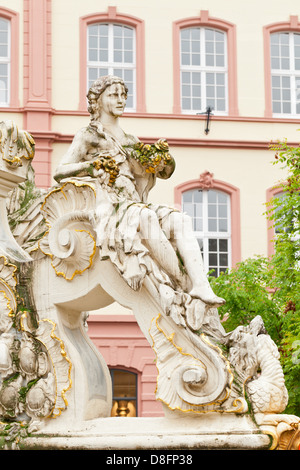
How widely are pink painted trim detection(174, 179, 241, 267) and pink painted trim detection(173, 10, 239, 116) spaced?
190 cm

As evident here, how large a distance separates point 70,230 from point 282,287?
10.2m

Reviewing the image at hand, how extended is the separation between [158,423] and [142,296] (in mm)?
755

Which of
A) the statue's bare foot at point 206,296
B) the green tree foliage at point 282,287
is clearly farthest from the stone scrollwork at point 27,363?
the green tree foliage at point 282,287

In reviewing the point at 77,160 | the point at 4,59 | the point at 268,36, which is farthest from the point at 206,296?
the point at 268,36

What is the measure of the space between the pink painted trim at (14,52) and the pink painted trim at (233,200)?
4.45 m

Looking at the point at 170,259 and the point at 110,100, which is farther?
the point at 110,100

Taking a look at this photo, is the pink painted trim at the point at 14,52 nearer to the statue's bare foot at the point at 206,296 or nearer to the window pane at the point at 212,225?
the window pane at the point at 212,225

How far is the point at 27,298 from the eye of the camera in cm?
712

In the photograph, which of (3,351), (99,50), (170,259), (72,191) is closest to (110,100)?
(72,191)

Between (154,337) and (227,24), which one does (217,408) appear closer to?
(154,337)

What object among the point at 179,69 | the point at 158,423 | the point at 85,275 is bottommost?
the point at 158,423

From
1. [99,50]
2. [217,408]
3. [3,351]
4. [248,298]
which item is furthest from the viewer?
[99,50]

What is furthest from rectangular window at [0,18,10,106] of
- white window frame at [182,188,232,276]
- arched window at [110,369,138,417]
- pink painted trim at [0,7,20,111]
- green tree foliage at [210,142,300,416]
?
green tree foliage at [210,142,300,416]

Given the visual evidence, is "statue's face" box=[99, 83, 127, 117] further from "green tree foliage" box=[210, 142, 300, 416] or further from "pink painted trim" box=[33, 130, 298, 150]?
"pink painted trim" box=[33, 130, 298, 150]
